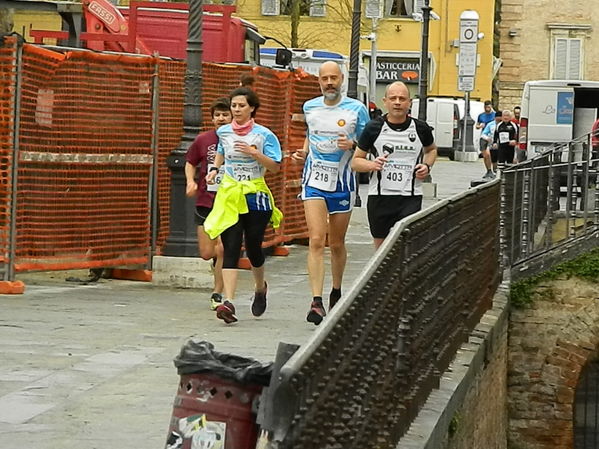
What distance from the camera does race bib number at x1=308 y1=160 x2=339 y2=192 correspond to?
1180cm

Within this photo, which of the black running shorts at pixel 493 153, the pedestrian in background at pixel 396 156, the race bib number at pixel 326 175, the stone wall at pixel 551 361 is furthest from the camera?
the black running shorts at pixel 493 153

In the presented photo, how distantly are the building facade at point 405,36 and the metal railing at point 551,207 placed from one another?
42154 millimetres

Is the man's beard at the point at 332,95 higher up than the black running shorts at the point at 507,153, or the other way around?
the man's beard at the point at 332,95

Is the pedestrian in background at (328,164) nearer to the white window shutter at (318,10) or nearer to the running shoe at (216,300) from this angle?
the running shoe at (216,300)

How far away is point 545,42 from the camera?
2606 inches

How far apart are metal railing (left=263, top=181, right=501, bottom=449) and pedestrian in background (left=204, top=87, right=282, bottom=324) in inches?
58.7

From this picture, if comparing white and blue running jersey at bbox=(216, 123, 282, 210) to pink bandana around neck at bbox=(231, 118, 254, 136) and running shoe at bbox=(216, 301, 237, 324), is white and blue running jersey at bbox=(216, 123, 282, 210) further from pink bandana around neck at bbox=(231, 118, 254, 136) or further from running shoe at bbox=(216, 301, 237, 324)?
running shoe at bbox=(216, 301, 237, 324)

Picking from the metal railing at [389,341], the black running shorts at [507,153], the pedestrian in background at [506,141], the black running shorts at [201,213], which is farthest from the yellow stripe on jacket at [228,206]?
the black running shorts at [507,153]

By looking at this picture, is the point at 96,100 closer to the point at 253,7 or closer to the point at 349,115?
the point at 349,115

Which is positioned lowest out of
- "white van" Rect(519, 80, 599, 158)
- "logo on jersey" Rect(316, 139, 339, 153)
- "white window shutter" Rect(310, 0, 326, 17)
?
"logo on jersey" Rect(316, 139, 339, 153)

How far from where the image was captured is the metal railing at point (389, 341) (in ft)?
14.9

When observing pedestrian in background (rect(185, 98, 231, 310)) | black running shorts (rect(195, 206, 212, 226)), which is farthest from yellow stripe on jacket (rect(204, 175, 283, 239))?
black running shorts (rect(195, 206, 212, 226))

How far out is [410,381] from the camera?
7703 millimetres

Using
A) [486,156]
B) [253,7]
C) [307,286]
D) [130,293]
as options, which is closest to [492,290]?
[307,286]
